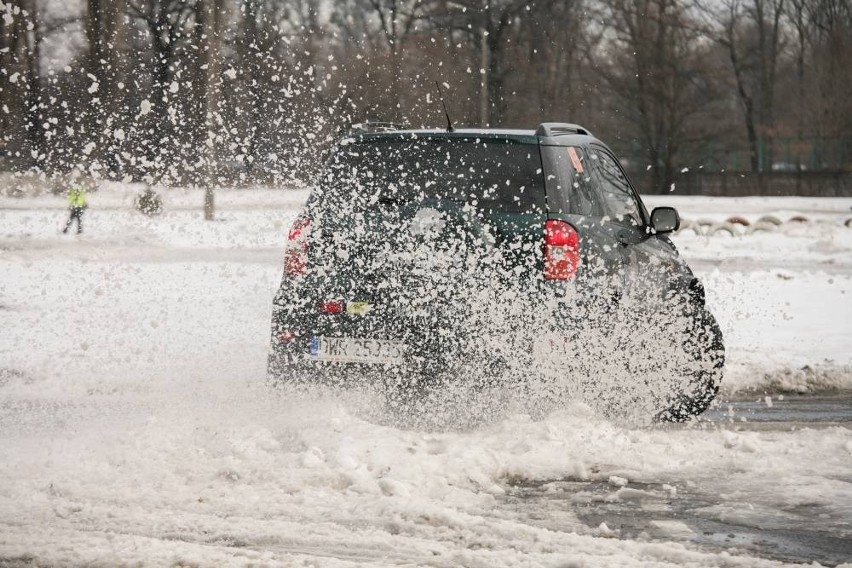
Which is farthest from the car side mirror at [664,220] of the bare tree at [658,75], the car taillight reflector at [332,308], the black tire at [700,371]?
the bare tree at [658,75]

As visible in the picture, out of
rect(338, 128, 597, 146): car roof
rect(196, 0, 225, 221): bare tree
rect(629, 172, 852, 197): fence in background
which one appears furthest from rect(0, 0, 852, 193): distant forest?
rect(338, 128, 597, 146): car roof

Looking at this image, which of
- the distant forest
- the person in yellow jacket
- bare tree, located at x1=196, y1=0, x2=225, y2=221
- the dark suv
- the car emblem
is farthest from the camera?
bare tree, located at x1=196, y1=0, x2=225, y2=221

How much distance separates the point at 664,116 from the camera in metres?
54.2

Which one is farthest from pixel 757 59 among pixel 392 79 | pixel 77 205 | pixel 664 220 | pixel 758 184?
pixel 664 220

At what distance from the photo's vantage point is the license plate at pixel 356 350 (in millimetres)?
6293

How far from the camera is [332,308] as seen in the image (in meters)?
6.40

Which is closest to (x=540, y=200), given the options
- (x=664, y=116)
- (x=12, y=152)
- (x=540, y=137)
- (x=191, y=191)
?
(x=540, y=137)

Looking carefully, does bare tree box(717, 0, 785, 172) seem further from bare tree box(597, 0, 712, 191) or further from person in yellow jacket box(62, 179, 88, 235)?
person in yellow jacket box(62, 179, 88, 235)

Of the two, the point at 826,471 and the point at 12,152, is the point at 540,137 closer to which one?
the point at 826,471

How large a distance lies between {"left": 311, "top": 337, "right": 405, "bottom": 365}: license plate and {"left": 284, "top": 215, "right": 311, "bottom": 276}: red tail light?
388 mm

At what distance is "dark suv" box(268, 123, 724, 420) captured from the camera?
6.21 meters

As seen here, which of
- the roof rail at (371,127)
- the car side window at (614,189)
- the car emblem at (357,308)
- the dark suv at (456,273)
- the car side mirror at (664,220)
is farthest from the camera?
the car side mirror at (664,220)

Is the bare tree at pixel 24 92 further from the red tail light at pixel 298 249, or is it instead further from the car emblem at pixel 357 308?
the car emblem at pixel 357 308

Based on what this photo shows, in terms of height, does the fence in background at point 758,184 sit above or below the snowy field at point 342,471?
above
